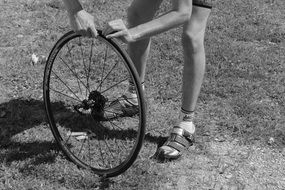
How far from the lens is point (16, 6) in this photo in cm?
695

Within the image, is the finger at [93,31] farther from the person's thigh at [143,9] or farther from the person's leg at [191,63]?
the person's thigh at [143,9]

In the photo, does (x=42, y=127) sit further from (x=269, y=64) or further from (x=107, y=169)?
(x=269, y=64)

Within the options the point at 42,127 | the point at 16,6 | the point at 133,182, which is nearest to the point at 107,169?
the point at 133,182

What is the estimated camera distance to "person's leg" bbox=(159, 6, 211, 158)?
388 cm

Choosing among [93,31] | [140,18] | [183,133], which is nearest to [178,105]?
[183,133]

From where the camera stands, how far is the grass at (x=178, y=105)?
3.85 metres

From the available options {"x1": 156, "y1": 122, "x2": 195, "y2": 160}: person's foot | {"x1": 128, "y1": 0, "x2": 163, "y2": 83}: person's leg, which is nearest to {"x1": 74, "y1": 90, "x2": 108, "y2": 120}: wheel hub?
{"x1": 156, "y1": 122, "x2": 195, "y2": 160}: person's foot

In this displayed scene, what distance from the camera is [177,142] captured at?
13.6 feet

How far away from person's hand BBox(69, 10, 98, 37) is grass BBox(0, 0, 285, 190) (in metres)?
1.08

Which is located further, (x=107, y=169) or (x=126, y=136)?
(x=126, y=136)

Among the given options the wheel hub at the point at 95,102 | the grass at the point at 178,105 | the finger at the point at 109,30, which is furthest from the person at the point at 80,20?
the grass at the point at 178,105

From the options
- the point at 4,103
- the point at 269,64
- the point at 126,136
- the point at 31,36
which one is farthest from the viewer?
the point at 31,36

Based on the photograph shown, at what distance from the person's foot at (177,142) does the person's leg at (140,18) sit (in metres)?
0.61

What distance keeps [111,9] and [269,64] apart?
7.60 feet
